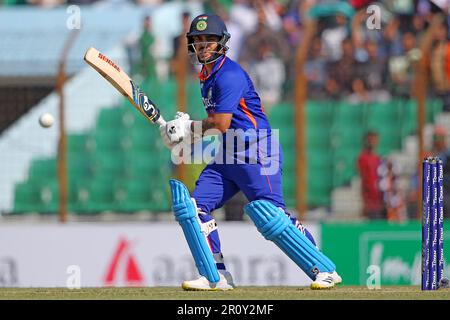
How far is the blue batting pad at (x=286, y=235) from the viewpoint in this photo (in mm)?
6848

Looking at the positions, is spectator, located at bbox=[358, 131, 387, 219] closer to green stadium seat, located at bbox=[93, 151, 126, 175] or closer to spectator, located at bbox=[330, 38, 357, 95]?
spectator, located at bbox=[330, 38, 357, 95]

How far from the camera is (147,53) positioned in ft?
40.9

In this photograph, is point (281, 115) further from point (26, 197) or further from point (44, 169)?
point (26, 197)

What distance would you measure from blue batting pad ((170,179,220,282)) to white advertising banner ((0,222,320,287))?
367 centimetres

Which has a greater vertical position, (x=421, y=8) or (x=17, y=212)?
(x=421, y=8)

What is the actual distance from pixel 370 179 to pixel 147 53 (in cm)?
288

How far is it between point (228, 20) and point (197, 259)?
6.80 m

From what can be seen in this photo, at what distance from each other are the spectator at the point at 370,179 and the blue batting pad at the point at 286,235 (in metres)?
4.03

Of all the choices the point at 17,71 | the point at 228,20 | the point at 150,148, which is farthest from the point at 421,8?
the point at 17,71

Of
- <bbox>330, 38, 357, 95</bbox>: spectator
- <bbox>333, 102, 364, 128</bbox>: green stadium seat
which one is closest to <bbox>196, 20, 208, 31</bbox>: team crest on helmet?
<bbox>333, 102, 364, 128</bbox>: green stadium seat

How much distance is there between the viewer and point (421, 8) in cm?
1297

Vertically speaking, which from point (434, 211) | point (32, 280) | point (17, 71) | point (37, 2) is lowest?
point (32, 280)

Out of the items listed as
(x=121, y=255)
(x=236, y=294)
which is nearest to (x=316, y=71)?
(x=121, y=255)
